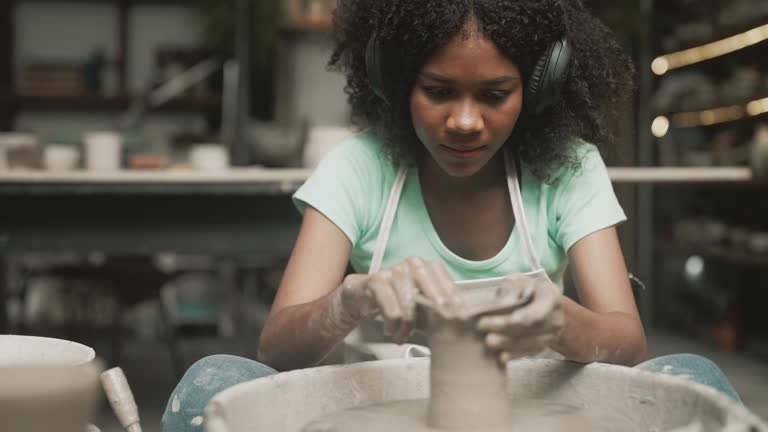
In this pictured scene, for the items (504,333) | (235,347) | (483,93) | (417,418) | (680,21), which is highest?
(680,21)

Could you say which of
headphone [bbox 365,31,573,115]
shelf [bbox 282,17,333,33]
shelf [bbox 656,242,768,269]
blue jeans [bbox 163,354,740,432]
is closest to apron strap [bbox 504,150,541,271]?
headphone [bbox 365,31,573,115]

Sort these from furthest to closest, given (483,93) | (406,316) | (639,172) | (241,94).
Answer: (241,94)
(639,172)
(483,93)
(406,316)

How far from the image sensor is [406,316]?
75cm

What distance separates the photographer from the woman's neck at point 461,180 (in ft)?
4.19

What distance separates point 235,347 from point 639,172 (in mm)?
2075

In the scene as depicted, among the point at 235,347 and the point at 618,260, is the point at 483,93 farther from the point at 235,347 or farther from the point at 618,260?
the point at 235,347

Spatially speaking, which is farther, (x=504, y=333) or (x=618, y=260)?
(x=618, y=260)

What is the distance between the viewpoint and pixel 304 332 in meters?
1.02

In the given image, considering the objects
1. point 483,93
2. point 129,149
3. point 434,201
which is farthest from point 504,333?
point 129,149

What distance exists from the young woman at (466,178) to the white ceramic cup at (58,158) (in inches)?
50.7

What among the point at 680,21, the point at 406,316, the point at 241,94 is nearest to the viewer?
the point at 406,316

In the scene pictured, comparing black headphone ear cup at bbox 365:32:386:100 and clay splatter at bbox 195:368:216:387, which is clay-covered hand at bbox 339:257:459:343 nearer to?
clay splatter at bbox 195:368:216:387

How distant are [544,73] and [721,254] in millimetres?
3193

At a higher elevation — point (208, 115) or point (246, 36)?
point (246, 36)
